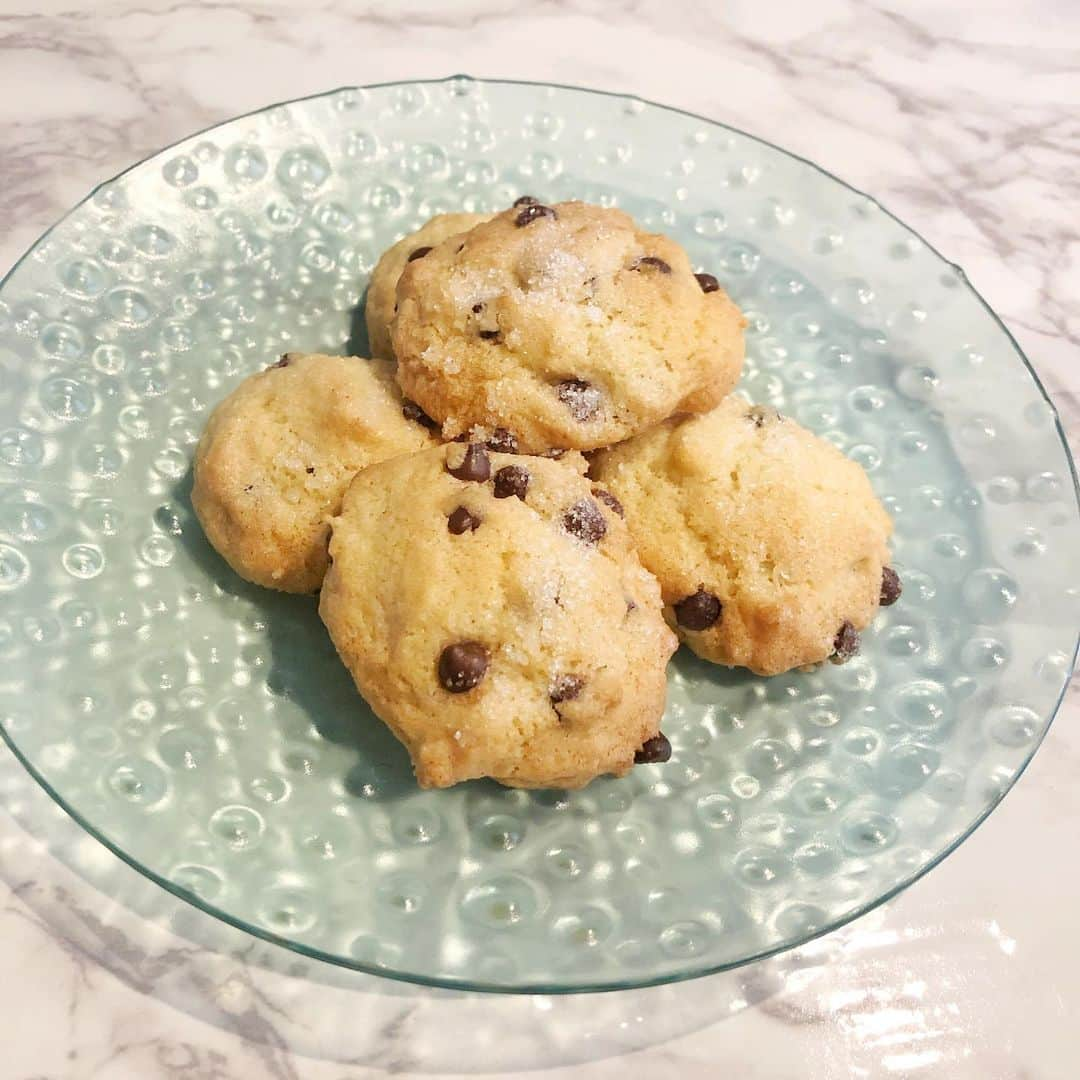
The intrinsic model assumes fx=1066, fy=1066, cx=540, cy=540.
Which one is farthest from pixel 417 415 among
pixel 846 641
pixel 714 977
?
pixel 714 977

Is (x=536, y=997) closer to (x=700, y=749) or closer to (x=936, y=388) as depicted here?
(x=700, y=749)

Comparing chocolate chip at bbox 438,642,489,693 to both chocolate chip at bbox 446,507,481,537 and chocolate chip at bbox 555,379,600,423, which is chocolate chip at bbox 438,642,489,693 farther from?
chocolate chip at bbox 555,379,600,423

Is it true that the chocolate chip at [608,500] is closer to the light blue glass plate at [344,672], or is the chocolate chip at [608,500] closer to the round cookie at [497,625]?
the round cookie at [497,625]

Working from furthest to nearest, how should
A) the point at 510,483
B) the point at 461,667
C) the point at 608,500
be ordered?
the point at 608,500
the point at 510,483
the point at 461,667

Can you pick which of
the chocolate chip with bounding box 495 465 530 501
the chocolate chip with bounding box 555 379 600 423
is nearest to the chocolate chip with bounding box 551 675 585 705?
the chocolate chip with bounding box 495 465 530 501

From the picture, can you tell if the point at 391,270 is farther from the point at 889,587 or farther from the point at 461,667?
the point at 889,587

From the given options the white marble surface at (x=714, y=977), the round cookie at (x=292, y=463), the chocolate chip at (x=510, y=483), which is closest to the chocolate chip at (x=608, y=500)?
the chocolate chip at (x=510, y=483)

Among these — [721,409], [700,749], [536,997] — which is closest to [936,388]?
[721,409]
